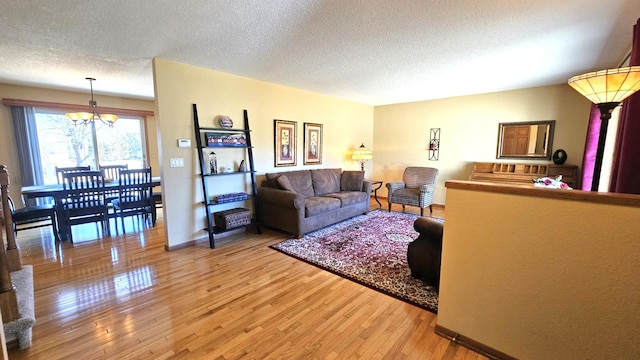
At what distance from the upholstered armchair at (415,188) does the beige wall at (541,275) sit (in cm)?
327

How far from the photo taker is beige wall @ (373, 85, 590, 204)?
449cm

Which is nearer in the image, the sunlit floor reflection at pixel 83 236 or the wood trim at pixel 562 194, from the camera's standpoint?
the wood trim at pixel 562 194

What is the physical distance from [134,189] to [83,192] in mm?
649

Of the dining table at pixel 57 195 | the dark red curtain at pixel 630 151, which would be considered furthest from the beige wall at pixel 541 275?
the dining table at pixel 57 195

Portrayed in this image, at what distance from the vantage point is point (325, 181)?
16.6 feet

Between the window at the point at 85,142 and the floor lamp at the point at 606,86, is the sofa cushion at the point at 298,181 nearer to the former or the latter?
the floor lamp at the point at 606,86

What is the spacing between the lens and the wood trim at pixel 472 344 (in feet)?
5.44

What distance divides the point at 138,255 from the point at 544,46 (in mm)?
5352

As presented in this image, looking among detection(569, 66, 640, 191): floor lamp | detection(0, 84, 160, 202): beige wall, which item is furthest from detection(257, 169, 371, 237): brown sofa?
detection(0, 84, 160, 202): beige wall

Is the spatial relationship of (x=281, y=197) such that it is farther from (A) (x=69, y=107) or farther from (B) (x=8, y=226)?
(A) (x=69, y=107)

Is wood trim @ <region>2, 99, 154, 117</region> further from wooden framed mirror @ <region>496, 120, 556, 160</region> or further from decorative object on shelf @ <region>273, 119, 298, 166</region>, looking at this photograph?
wooden framed mirror @ <region>496, 120, 556, 160</region>

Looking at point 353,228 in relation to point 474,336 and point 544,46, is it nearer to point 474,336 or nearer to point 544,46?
point 474,336

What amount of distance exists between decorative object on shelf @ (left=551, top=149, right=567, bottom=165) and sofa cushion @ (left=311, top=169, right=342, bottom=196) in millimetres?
3912

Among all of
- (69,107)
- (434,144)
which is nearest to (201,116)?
(69,107)
